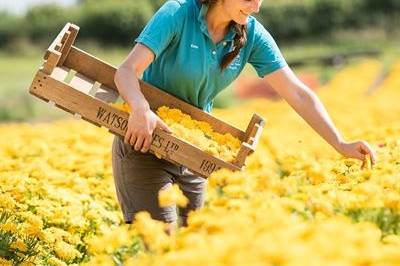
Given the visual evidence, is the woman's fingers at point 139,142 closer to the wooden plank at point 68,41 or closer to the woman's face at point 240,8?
the woman's face at point 240,8

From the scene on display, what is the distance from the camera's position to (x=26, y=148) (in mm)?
8828

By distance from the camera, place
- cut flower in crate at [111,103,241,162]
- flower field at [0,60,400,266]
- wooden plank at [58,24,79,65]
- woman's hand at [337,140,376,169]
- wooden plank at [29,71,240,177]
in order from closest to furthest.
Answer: flower field at [0,60,400,266] < wooden plank at [29,71,240,177] < cut flower in crate at [111,103,241,162] < woman's hand at [337,140,376,169] < wooden plank at [58,24,79,65]

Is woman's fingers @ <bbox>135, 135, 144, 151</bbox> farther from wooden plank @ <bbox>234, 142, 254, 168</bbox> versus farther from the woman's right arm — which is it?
wooden plank @ <bbox>234, 142, 254, 168</bbox>

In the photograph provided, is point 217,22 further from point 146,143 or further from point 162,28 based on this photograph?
point 146,143

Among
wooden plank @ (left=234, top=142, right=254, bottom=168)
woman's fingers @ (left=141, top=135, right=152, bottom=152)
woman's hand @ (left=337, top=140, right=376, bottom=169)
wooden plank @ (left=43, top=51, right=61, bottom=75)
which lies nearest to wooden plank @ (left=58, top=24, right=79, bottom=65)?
wooden plank @ (left=43, top=51, right=61, bottom=75)

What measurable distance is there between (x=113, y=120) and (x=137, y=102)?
0.31 m

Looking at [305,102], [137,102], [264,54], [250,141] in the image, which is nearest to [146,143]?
[137,102]

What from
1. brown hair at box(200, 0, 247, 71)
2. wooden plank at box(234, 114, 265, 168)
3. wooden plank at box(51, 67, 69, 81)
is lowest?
wooden plank at box(51, 67, 69, 81)

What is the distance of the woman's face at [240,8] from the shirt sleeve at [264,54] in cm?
28

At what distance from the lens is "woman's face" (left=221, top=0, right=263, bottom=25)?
15.1 feet

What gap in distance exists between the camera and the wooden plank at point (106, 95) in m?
5.16

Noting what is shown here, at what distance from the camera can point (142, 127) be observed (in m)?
4.45

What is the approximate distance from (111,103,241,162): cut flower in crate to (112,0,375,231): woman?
0.14 metres

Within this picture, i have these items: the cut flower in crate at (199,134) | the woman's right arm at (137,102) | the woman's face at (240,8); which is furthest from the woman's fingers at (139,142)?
the woman's face at (240,8)
